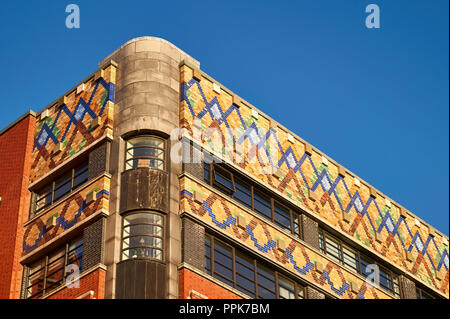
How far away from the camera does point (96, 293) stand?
41.1 metres

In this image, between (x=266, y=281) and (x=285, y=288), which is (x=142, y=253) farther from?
(x=285, y=288)

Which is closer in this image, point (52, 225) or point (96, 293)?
point (96, 293)

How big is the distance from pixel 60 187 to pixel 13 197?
2.59 m

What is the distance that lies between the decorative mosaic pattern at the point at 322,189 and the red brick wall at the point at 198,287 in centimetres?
659

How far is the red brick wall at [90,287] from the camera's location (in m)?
41.2

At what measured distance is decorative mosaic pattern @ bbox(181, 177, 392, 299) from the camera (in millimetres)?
44500

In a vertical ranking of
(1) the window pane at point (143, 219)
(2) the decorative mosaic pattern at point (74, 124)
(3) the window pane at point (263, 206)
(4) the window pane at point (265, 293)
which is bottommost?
(4) the window pane at point (265, 293)

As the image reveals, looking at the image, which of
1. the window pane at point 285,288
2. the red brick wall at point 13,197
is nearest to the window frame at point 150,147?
the red brick wall at point 13,197

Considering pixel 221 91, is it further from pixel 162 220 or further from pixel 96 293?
pixel 96 293

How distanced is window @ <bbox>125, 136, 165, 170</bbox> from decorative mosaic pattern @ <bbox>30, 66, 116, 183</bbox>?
1.30 meters

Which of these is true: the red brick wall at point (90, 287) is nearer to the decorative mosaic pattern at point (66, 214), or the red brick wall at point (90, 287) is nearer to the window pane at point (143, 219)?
the window pane at point (143, 219)

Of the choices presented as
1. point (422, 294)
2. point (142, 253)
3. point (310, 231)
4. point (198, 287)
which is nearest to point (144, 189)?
point (142, 253)
